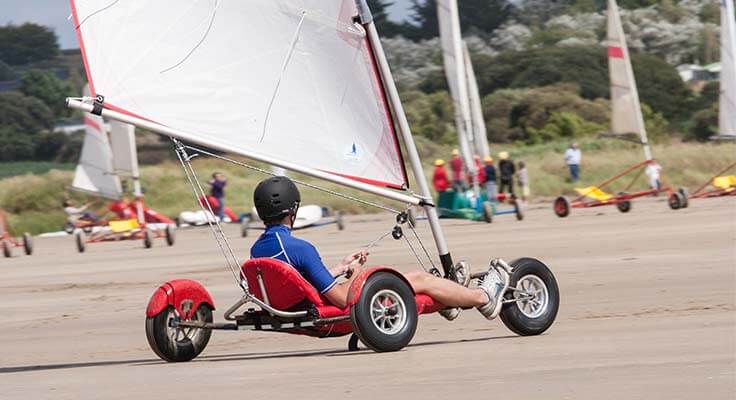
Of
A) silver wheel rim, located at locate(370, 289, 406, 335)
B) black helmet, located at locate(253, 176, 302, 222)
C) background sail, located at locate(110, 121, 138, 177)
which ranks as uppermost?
background sail, located at locate(110, 121, 138, 177)

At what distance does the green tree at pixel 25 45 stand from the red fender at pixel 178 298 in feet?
350

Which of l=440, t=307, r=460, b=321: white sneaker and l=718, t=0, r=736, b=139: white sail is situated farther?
l=718, t=0, r=736, b=139: white sail

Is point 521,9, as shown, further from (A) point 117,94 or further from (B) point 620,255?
(A) point 117,94

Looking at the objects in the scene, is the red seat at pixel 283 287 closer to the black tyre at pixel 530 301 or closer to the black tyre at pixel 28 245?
the black tyre at pixel 530 301

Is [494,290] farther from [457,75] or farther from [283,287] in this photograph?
[457,75]

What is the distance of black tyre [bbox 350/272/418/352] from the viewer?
31.2 ft

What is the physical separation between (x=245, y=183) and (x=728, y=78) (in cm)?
2022

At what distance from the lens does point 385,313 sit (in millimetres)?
9766

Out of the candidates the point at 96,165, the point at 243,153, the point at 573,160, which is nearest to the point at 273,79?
the point at 243,153

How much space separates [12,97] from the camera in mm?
95938

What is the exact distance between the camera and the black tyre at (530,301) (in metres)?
10.4

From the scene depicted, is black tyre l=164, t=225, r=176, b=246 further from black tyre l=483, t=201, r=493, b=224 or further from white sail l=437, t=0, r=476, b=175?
white sail l=437, t=0, r=476, b=175

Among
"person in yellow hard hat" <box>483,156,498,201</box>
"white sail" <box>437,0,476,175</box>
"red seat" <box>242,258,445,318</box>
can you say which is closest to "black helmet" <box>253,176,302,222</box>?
"red seat" <box>242,258,445,318</box>

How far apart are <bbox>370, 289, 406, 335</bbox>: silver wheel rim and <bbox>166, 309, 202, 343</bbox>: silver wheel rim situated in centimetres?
133
